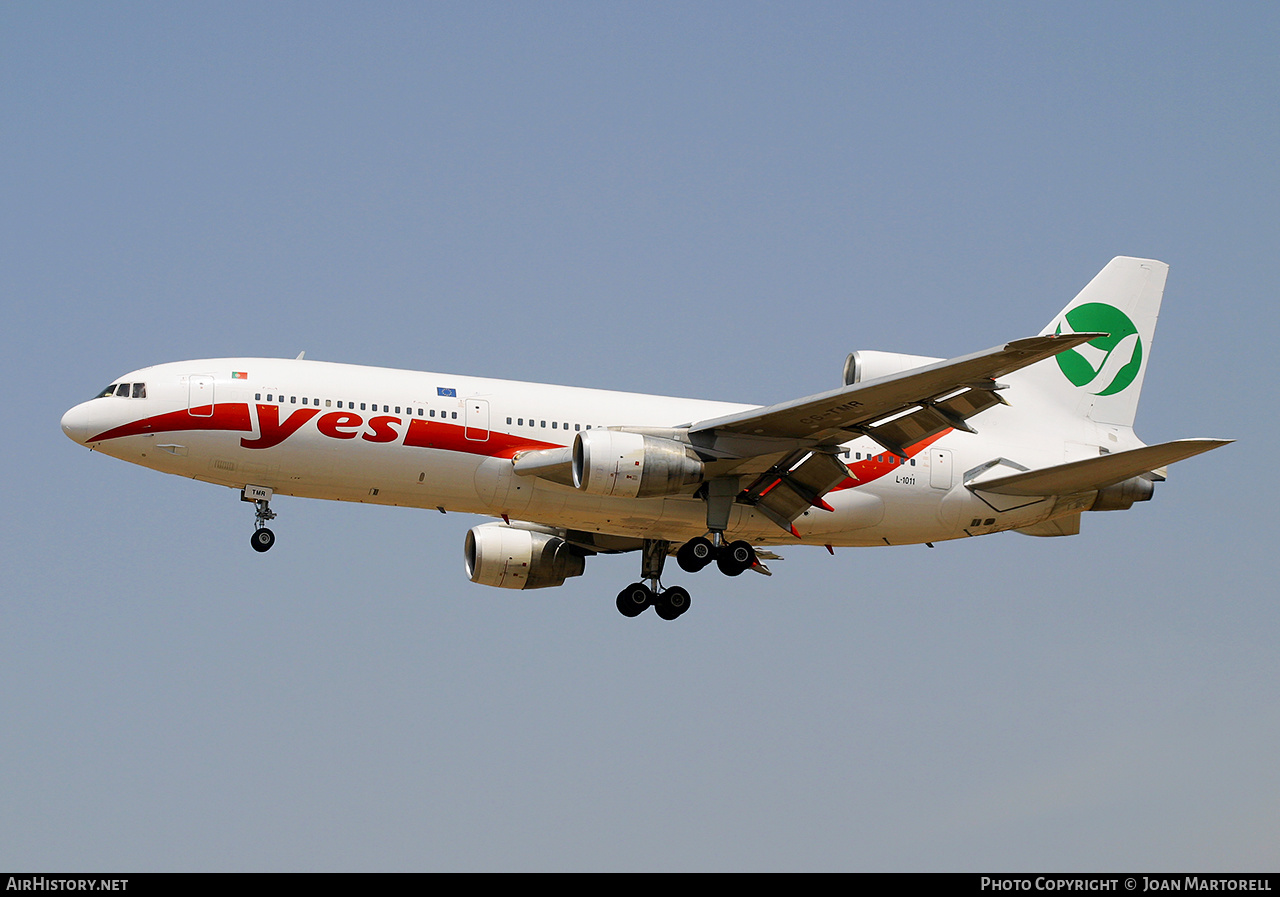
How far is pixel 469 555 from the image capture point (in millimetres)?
40094

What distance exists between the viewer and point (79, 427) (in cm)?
3209

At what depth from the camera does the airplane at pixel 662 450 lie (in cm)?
3191

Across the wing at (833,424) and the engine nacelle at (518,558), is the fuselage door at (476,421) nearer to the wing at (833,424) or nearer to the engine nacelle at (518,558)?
the wing at (833,424)

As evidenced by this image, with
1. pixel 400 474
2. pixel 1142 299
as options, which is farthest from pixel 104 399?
pixel 1142 299

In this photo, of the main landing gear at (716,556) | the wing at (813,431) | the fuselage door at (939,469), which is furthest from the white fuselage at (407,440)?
the wing at (813,431)

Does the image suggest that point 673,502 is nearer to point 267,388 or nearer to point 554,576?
point 554,576

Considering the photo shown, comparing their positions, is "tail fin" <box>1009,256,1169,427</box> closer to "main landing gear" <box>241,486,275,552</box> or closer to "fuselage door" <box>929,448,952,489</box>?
"fuselage door" <box>929,448,952,489</box>

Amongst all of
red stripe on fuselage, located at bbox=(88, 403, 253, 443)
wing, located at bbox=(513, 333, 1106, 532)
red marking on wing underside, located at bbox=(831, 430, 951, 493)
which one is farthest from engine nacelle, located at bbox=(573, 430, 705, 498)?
red stripe on fuselage, located at bbox=(88, 403, 253, 443)

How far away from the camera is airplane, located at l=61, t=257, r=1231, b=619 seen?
105 ft

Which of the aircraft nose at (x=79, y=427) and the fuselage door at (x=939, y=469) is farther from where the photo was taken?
the fuselage door at (x=939, y=469)

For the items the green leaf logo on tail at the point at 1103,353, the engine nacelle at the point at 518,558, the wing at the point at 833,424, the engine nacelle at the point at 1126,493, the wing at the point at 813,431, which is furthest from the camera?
the engine nacelle at the point at 518,558

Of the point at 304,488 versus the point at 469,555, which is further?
the point at 469,555

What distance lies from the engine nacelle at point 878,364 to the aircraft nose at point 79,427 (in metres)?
16.5
